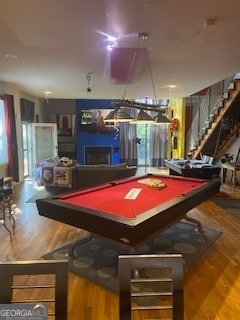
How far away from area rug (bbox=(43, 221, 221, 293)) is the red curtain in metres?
4.15

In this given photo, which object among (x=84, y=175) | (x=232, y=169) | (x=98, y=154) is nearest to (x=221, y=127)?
(x=232, y=169)

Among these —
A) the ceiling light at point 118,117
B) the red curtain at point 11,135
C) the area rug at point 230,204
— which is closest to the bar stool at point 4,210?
the ceiling light at point 118,117

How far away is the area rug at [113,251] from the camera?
261 cm

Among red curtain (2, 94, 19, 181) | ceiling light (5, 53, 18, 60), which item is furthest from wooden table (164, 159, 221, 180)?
red curtain (2, 94, 19, 181)

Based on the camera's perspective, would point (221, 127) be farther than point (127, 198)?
Yes

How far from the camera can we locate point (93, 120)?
10.2 m

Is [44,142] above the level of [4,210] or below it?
above

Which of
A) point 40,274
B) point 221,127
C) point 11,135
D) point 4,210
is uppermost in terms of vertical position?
point 221,127

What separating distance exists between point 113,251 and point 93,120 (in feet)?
25.1

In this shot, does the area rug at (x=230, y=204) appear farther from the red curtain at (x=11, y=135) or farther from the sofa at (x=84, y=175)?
the red curtain at (x=11, y=135)

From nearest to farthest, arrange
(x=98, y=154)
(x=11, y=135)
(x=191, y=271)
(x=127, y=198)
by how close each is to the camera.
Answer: (x=191, y=271), (x=127, y=198), (x=11, y=135), (x=98, y=154)

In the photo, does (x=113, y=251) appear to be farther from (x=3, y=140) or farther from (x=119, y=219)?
(x=3, y=140)

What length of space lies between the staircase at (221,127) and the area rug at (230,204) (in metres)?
2.33

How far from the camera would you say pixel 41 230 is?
12.5 feet
